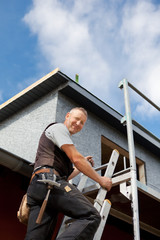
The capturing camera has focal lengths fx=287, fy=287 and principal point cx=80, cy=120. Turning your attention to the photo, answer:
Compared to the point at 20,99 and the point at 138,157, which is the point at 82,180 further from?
the point at 138,157

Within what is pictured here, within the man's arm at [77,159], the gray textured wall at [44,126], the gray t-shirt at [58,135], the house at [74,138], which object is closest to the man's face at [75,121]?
the gray t-shirt at [58,135]

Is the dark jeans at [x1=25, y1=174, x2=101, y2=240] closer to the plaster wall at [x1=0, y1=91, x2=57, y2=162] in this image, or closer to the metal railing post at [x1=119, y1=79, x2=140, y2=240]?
the metal railing post at [x1=119, y1=79, x2=140, y2=240]

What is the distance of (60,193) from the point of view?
2695 mm

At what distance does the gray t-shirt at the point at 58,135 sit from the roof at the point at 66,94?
13.2 feet

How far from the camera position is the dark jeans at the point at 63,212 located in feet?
8.35

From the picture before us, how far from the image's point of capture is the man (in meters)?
2.58

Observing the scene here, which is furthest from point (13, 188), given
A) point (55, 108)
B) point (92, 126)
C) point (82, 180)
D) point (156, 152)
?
point (156, 152)

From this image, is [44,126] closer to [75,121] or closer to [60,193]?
[75,121]

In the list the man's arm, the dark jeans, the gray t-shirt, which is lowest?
the dark jeans

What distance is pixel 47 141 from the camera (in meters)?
3.02

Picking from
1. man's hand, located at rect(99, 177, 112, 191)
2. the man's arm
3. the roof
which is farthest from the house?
the man's arm

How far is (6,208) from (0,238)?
49cm

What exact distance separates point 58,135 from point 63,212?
744 mm

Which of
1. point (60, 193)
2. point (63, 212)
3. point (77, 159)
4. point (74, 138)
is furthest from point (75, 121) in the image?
point (74, 138)
